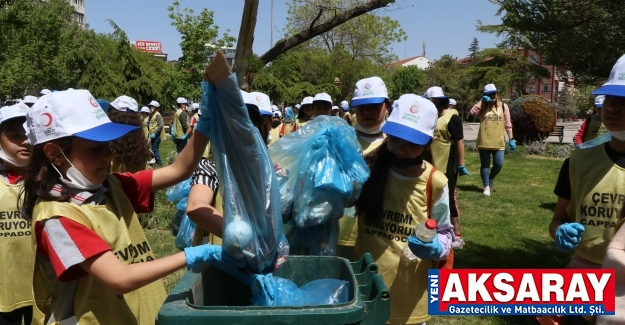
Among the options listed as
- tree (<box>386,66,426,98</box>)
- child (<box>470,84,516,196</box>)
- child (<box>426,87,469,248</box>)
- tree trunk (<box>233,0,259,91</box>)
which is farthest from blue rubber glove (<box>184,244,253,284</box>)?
tree (<box>386,66,426,98</box>)

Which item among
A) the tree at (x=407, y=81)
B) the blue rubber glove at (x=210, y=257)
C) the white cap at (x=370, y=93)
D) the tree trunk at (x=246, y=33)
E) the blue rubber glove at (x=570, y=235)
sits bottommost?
the blue rubber glove at (x=570, y=235)

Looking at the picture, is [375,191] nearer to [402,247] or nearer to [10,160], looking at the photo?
[402,247]

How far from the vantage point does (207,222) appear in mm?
2197

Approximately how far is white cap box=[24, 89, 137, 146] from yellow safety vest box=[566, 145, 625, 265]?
218 cm

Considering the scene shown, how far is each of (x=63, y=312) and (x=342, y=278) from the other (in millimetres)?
1095

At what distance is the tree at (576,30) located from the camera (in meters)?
4.03

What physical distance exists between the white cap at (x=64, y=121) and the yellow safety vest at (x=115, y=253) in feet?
0.82

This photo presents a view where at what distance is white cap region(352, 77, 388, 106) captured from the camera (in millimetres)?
3652

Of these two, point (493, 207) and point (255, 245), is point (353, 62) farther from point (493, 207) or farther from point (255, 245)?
point (255, 245)

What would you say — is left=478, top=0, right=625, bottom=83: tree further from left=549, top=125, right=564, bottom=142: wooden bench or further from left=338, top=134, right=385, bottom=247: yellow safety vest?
left=549, top=125, right=564, bottom=142: wooden bench

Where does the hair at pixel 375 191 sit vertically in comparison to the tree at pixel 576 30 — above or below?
below

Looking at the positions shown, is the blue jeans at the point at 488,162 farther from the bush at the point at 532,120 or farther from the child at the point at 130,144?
the bush at the point at 532,120

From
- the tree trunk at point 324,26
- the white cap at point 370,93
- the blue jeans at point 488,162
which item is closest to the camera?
the white cap at point 370,93

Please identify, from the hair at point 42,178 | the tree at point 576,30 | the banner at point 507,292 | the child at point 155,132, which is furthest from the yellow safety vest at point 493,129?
the child at point 155,132
